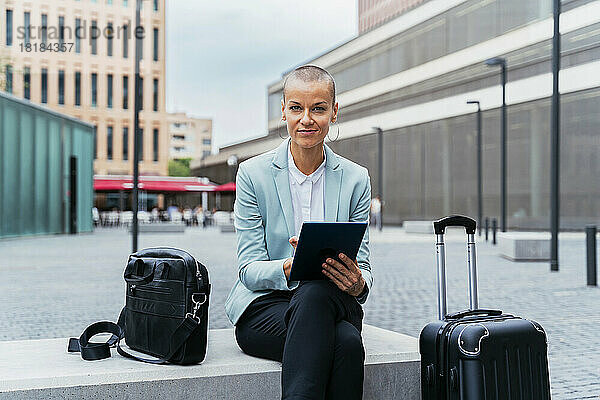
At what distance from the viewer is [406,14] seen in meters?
50.7

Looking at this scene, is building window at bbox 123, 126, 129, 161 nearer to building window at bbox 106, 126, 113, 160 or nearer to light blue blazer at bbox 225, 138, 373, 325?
building window at bbox 106, 126, 113, 160

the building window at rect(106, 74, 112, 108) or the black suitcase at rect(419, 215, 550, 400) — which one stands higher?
the building window at rect(106, 74, 112, 108)

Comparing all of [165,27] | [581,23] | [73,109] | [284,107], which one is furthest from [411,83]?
[284,107]

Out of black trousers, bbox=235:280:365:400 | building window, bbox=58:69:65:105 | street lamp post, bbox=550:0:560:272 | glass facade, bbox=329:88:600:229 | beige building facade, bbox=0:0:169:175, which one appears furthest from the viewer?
building window, bbox=58:69:65:105

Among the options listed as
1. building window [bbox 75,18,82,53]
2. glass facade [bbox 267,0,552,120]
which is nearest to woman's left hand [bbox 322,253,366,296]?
glass facade [bbox 267,0,552,120]

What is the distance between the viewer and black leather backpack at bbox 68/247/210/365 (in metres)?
3.39

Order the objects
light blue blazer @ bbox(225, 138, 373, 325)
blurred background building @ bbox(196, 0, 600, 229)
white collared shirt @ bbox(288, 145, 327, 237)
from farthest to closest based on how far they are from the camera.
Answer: blurred background building @ bbox(196, 0, 600, 229)
white collared shirt @ bbox(288, 145, 327, 237)
light blue blazer @ bbox(225, 138, 373, 325)

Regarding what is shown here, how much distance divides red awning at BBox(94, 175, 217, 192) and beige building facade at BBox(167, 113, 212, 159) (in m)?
100

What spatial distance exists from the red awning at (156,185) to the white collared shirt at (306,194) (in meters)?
34.8

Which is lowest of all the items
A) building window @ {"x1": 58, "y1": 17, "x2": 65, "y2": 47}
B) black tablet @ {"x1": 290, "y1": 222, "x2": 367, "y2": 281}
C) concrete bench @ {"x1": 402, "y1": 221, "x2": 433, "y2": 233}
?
concrete bench @ {"x1": 402, "y1": 221, "x2": 433, "y2": 233}

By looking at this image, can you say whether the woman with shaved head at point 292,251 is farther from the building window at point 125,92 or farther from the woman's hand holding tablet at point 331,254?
the building window at point 125,92

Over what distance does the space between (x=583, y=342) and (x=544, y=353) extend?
3.95 m

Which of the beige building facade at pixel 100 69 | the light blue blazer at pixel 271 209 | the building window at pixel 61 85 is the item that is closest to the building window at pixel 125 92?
the beige building facade at pixel 100 69

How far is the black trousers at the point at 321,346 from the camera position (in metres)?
3.09
